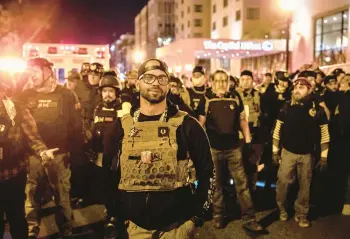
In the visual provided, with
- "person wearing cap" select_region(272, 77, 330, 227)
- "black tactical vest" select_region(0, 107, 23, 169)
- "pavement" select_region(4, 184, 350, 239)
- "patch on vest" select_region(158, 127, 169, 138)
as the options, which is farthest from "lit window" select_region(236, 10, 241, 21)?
"patch on vest" select_region(158, 127, 169, 138)

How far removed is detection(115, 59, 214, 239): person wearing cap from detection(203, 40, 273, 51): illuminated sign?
20838mm

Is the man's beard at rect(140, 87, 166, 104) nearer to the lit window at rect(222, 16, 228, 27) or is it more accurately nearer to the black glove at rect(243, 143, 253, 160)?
the black glove at rect(243, 143, 253, 160)

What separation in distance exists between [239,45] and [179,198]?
21916mm

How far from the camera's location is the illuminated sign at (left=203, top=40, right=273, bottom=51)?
23.4 meters

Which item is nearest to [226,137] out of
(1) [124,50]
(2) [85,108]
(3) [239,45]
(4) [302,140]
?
(4) [302,140]

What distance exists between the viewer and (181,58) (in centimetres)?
2552

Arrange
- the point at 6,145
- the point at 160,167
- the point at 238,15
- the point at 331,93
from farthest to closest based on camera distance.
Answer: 1. the point at 238,15
2. the point at 331,93
3. the point at 6,145
4. the point at 160,167

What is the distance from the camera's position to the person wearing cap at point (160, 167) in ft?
9.41

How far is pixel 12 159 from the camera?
13.6 ft

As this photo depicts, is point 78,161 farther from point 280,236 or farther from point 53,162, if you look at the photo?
point 280,236

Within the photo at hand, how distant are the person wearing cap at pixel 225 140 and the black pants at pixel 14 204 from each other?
8.70ft

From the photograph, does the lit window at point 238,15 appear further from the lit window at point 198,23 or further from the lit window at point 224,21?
the lit window at point 198,23

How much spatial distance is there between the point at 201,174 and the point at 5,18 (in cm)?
2957

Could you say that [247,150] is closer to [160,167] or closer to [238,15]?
[160,167]
